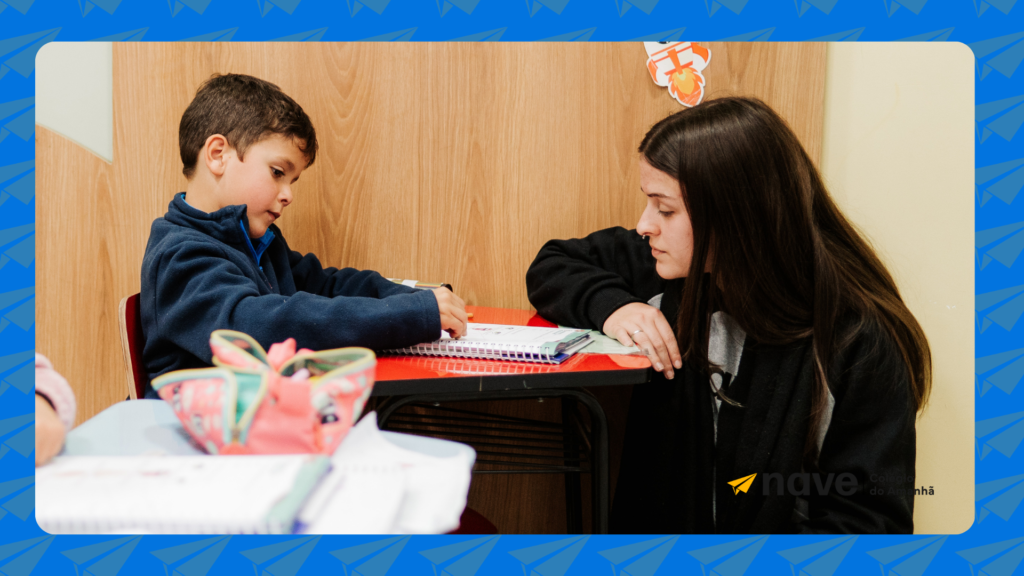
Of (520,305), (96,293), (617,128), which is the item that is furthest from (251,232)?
(617,128)

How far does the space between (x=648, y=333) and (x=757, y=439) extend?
8.9 inches

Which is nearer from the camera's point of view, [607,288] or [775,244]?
[775,244]

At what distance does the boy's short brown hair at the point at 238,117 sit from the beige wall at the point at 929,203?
963 millimetres

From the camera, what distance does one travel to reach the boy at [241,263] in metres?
0.78

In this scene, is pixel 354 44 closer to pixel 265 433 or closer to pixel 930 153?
pixel 265 433

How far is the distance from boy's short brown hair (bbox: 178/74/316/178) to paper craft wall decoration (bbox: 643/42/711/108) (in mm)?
709

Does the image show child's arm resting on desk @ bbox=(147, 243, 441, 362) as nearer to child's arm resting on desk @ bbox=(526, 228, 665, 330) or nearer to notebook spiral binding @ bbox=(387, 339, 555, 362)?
notebook spiral binding @ bbox=(387, 339, 555, 362)

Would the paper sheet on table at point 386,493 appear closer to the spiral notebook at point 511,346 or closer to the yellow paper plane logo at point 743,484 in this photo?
the spiral notebook at point 511,346

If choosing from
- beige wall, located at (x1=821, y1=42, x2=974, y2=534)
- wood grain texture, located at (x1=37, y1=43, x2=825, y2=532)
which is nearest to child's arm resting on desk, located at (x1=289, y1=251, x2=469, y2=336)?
wood grain texture, located at (x1=37, y1=43, x2=825, y2=532)

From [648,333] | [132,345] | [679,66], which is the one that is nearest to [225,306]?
[132,345]

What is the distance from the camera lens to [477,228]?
135 centimetres

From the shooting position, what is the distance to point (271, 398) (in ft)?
1.93

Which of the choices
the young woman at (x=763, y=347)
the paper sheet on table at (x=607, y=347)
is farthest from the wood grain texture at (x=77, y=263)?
the young woman at (x=763, y=347)

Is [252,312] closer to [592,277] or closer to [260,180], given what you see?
[260,180]
